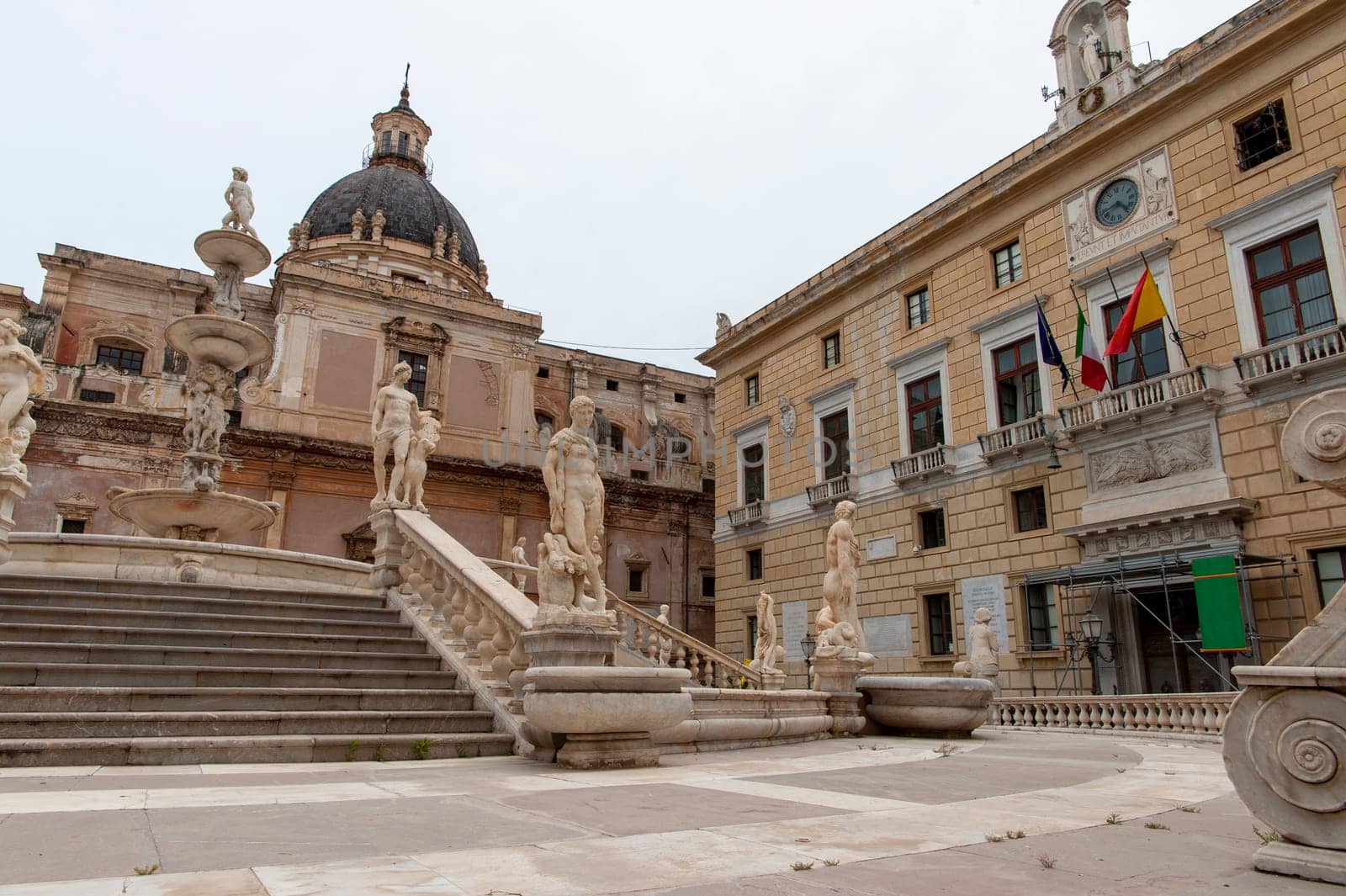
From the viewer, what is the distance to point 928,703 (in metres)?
11.1

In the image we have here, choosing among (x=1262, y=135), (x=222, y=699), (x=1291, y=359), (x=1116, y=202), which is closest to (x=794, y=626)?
(x=1116, y=202)

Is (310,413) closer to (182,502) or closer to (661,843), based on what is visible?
(182,502)

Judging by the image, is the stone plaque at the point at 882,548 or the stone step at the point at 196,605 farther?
the stone plaque at the point at 882,548

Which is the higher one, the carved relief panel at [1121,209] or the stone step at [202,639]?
the carved relief panel at [1121,209]

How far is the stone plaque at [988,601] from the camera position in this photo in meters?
19.8

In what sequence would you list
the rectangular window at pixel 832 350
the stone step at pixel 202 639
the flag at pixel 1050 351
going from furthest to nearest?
1. the rectangular window at pixel 832 350
2. the flag at pixel 1050 351
3. the stone step at pixel 202 639

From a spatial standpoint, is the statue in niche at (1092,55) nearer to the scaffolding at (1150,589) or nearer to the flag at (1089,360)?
the flag at (1089,360)

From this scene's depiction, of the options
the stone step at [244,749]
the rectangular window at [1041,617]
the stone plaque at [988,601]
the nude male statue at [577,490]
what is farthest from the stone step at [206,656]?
the rectangular window at [1041,617]

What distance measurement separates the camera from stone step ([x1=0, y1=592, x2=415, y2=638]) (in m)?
8.64

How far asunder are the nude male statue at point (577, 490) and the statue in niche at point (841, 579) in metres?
5.03

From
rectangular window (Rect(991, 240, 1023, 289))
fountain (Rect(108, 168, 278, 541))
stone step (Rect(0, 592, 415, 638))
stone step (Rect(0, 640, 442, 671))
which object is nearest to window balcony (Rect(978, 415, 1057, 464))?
rectangular window (Rect(991, 240, 1023, 289))

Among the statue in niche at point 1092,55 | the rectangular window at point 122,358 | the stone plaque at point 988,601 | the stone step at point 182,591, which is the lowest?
the stone step at point 182,591

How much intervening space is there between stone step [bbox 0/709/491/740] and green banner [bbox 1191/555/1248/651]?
13.1 m

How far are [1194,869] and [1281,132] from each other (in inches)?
707
